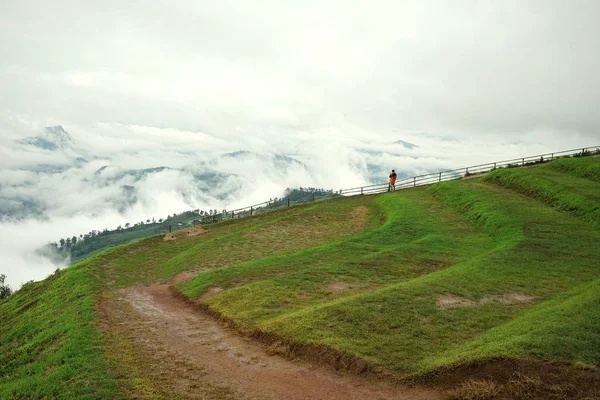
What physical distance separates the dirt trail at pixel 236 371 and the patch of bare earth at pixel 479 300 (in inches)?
297

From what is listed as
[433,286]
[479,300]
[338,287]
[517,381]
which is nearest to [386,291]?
[433,286]

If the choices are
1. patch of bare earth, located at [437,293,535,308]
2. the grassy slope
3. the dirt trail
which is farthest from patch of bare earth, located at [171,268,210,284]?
patch of bare earth, located at [437,293,535,308]

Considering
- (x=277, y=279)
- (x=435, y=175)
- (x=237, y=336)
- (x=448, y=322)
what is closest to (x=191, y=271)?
(x=277, y=279)

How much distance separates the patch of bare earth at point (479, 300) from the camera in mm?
19453

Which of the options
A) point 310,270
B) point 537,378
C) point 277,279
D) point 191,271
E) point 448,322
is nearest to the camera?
point 537,378

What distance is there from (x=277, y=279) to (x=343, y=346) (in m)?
9.98

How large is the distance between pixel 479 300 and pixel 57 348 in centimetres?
1974

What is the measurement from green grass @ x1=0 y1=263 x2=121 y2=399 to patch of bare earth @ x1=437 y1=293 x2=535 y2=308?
14.4 meters

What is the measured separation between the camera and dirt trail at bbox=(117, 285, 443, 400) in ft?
43.0

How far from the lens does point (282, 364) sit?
604 inches

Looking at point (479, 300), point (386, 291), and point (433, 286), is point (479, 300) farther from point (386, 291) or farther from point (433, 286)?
point (386, 291)

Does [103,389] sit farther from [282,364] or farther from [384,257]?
[384,257]

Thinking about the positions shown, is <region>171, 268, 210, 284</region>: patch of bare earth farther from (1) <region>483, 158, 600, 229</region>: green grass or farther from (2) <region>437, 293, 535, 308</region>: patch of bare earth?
(1) <region>483, 158, 600, 229</region>: green grass

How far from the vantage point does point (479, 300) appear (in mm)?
20094
